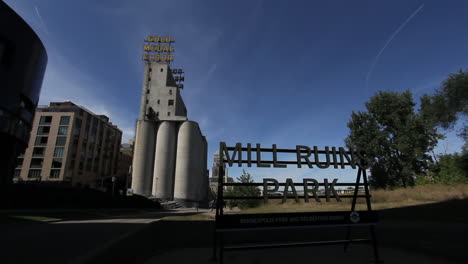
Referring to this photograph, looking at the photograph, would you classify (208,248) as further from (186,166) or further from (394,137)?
(186,166)

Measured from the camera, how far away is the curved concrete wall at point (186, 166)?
64.8 meters

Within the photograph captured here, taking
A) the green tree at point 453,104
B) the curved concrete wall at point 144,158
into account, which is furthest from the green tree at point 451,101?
the curved concrete wall at point 144,158

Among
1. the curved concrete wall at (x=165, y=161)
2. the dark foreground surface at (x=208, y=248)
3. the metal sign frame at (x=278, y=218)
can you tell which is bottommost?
the dark foreground surface at (x=208, y=248)

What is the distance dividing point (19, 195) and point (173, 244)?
2684cm

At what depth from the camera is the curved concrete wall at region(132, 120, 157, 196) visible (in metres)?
62.5

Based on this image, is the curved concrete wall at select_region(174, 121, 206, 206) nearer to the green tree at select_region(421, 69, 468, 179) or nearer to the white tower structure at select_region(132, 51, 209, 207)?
the white tower structure at select_region(132, 51, 209, 207)

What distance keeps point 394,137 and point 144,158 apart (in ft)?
194

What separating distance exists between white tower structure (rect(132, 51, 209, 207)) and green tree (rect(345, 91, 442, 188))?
4213 centimetres

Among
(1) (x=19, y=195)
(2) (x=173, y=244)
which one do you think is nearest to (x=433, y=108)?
(2) (x=173, y=244)

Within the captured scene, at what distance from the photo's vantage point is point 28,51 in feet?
97.3

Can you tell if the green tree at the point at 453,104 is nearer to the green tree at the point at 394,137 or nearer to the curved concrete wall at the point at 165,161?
the green tree at the point at 394,137

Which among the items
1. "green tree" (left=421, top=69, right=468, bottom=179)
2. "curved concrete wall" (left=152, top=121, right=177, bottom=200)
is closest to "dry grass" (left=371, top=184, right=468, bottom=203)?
"green tree" (left=421, top=69, right=468, bottom=179)

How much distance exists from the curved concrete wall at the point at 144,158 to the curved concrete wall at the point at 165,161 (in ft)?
4.98

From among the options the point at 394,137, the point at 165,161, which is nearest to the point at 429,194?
the point at 394,137
